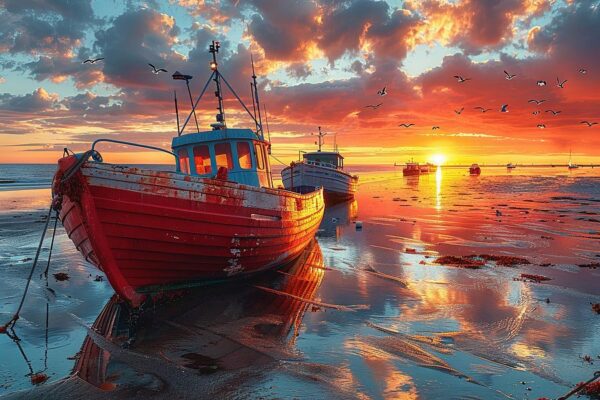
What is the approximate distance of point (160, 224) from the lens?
8148 mm

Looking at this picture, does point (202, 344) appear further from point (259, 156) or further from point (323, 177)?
point (323, 177)

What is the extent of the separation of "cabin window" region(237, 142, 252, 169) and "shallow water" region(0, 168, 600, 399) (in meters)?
3.31

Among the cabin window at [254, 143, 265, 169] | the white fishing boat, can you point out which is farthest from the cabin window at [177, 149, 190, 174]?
the white fishing boat

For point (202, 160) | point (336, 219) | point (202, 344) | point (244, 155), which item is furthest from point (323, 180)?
point (202, 344)

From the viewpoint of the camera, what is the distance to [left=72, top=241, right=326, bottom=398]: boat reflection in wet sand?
19.7ft

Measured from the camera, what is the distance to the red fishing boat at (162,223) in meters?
7.58

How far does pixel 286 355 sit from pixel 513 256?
35.5ft

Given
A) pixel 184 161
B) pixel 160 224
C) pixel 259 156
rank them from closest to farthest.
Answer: pixel 160 224 → pixel 184 161 → pixel 259 156

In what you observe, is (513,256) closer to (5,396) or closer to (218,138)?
(218,138)

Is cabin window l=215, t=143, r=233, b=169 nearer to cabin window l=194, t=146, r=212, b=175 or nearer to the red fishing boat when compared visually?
cabin window l=194, t=146, r=212, b=175

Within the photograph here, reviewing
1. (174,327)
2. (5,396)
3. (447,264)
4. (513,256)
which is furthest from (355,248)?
(5,396)

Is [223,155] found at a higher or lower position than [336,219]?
higher

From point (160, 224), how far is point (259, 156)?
5431mm

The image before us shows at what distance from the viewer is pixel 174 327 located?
320 inches
